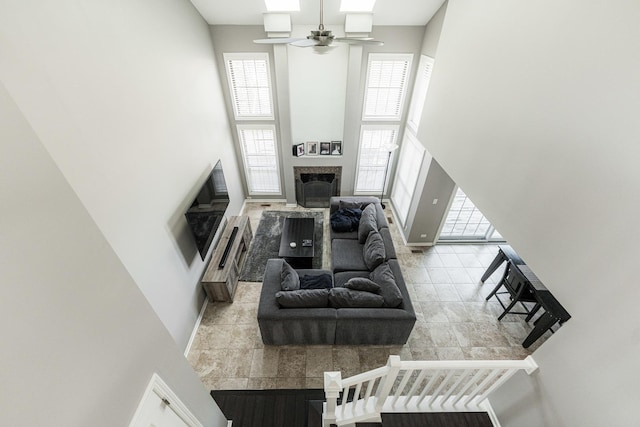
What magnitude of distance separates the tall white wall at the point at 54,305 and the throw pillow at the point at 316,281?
2777mm

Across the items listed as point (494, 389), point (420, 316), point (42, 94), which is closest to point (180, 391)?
point (42, 94)

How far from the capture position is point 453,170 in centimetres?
352

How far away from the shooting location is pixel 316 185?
6410 millimetres

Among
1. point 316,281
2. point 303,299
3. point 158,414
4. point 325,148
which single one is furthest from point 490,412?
point 325,148

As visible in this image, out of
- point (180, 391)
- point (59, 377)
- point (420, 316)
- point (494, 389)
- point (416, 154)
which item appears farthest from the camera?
point (416, 154)

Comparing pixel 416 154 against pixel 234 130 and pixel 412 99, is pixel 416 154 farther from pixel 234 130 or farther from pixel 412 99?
pixel 234 130

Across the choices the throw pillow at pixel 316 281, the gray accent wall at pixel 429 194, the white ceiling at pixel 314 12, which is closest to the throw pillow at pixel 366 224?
the gray accent wall at pixel 429 194

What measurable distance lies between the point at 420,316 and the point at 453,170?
7.71 ft

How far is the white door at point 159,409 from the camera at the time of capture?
1.37 m

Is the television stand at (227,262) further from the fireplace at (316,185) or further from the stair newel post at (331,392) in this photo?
the stair newel post at (331,392)

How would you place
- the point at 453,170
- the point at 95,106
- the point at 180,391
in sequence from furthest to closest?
the point at 453,170 → the point at 95,106 → the point at 180,391

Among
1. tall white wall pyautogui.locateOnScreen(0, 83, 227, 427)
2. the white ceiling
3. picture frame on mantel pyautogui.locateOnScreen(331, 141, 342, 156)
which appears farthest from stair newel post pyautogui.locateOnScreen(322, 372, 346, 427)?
the white ceiling

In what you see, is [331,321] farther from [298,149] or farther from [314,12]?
[314,12]

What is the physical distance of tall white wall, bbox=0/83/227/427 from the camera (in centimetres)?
81
